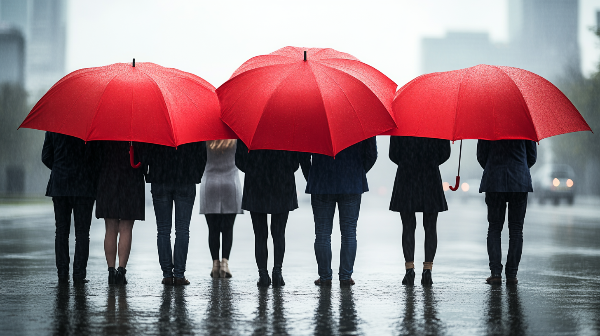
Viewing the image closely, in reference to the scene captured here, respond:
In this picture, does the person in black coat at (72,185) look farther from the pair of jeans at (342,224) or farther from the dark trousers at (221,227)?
the pair of jeans at (342,224)

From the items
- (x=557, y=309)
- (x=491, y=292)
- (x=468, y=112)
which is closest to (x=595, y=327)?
(x=557, y=309)

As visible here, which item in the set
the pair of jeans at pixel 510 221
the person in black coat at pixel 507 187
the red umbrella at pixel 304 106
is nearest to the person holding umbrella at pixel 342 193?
the red umbrella at pixel 304 106

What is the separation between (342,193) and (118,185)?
234 centimetres

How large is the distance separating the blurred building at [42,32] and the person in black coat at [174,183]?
64.3 metres

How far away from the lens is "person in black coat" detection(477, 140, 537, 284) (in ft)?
26.9

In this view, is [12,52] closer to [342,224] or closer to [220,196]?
[220,196]

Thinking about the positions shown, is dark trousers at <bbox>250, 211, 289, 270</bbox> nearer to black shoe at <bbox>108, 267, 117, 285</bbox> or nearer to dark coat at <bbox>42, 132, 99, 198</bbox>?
black shoe at <bbox>108, 267, 117, 285</bbox>

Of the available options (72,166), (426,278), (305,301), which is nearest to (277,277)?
(305,301)

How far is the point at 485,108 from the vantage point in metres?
7.70

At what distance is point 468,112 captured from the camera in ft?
25.3

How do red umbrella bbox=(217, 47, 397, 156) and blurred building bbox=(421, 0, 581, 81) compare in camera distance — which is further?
blurred building bbox=(421, 0, 581, 81)

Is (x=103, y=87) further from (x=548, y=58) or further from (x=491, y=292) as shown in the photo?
(x=548, y=58)

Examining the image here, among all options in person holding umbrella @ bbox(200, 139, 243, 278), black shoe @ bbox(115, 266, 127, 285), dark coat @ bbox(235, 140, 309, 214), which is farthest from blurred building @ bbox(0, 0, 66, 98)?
dark coat @ bbox(235, 140, 309, 214)

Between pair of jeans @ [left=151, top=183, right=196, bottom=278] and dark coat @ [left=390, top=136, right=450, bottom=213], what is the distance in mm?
2200
